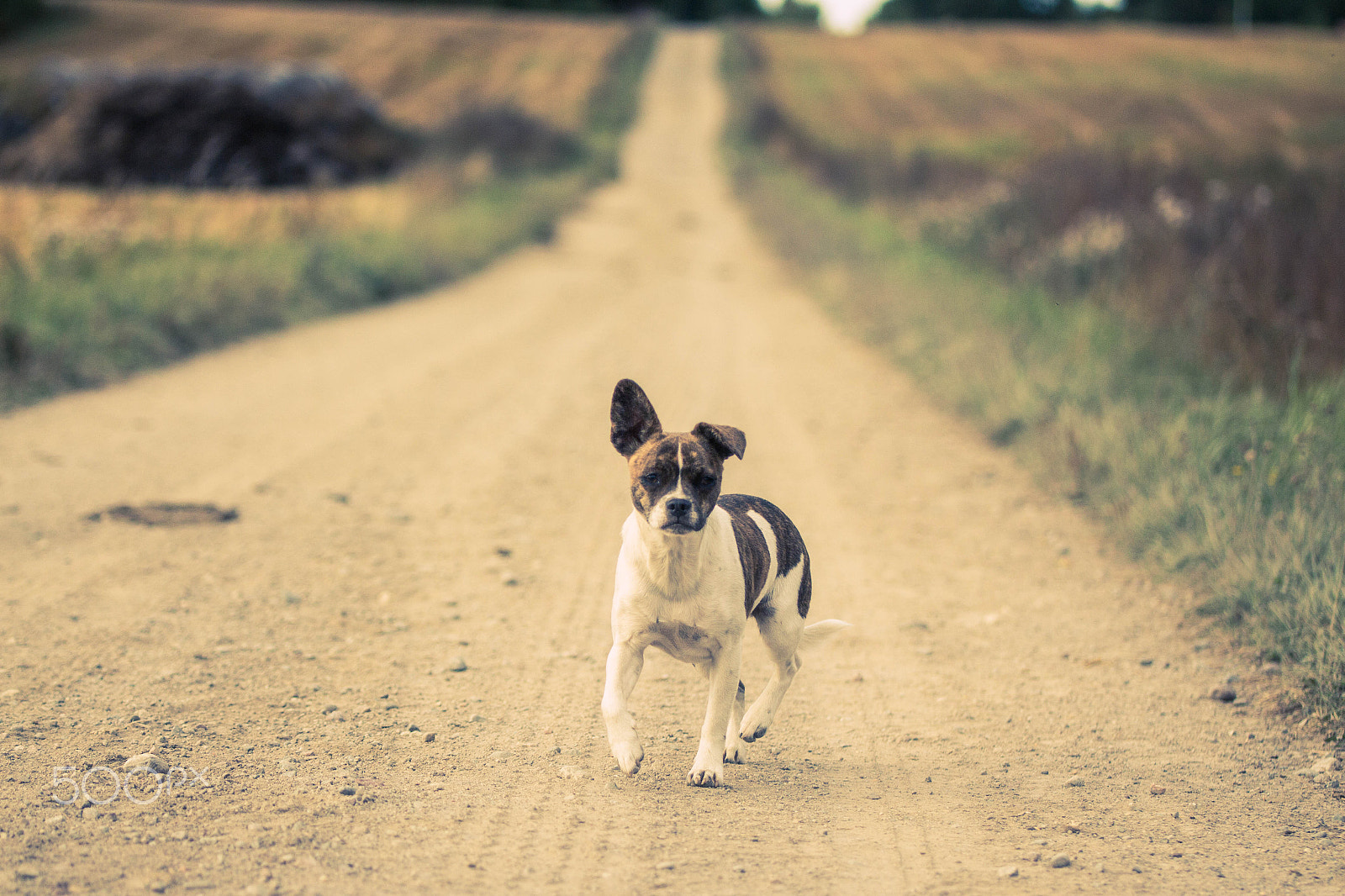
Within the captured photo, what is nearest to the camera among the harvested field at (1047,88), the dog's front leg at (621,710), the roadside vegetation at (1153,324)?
the dog's front leg at (621,710)

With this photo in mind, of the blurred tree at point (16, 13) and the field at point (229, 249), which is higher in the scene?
the blurred tree at point (16, 13)

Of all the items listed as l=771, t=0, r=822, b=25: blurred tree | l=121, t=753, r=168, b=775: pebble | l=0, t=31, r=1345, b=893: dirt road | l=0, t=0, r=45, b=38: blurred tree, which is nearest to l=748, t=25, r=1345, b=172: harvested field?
l=0, t=31, r=1345, b=893: dirt road

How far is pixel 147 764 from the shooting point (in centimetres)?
361

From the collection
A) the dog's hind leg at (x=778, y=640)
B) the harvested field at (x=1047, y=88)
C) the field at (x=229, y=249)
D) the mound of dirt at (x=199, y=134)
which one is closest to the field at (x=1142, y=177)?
the harvested field at (x=1047, y=88)

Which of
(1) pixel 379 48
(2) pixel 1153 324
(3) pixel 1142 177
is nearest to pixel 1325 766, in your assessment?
(2) pixel 1153 324

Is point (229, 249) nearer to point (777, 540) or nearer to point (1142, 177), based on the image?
point (1142, 177)

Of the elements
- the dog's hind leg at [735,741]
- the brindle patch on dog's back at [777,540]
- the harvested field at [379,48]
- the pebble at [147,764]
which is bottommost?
the dog's hind leg at [735,741]

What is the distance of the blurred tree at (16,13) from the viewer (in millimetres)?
55156

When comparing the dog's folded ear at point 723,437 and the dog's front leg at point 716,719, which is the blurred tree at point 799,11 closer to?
the dog's folded ear at point 723,437

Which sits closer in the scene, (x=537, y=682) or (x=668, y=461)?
(x=668, y=461)

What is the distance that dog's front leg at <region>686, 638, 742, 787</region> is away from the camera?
3580 mm

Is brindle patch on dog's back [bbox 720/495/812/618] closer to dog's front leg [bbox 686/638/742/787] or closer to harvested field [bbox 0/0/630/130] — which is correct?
dog's front leg [bbox 686/638/742/787]

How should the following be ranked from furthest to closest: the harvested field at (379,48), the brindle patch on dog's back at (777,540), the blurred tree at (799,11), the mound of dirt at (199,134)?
the blurred tree at (799,11) → the harvested field at (379,48) → the mound of dirt at (199,134) → the brindle patch on dog's back at (777,540)

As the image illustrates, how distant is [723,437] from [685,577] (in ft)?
1.44
